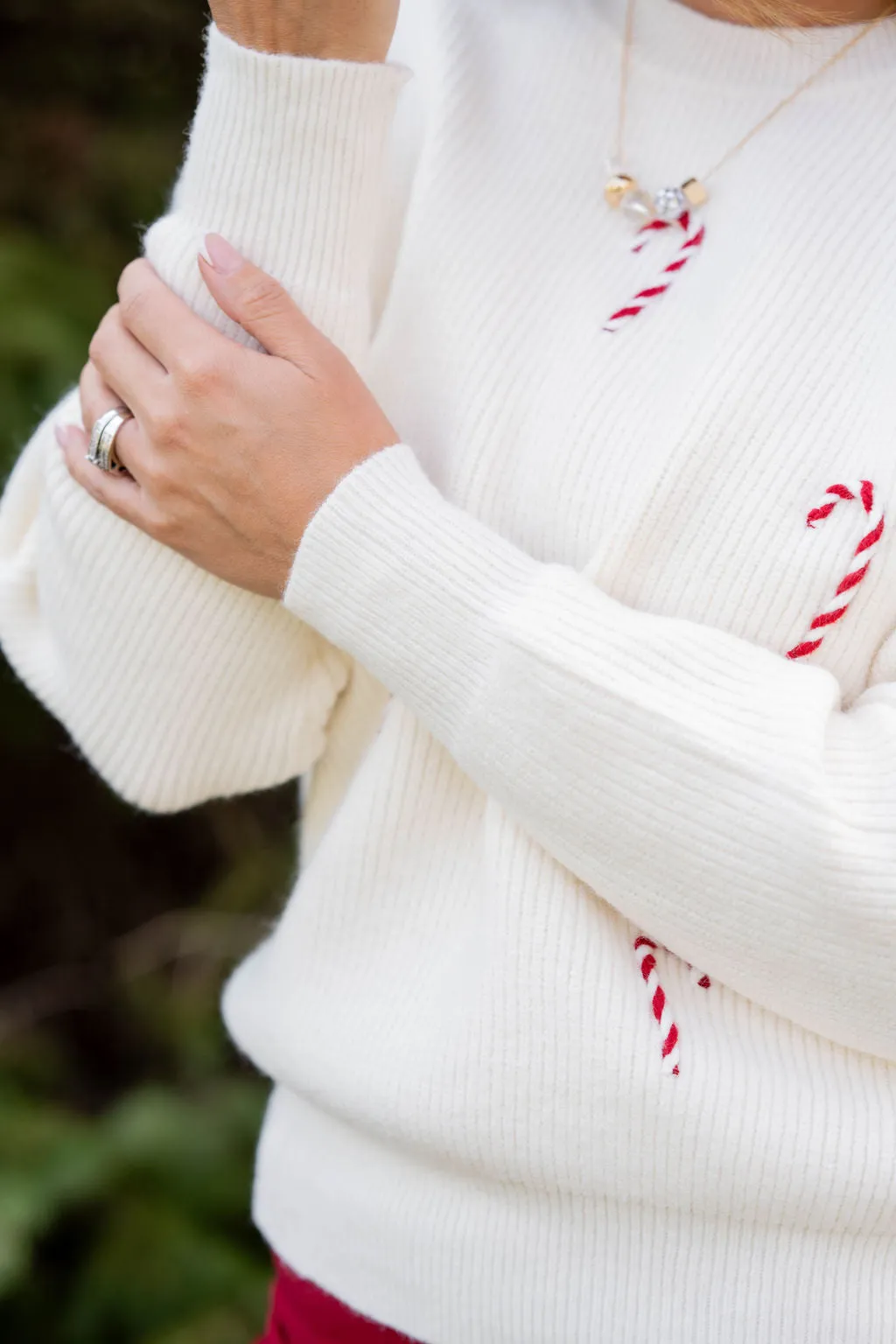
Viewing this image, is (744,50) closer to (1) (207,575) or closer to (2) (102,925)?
(1) (207,575)

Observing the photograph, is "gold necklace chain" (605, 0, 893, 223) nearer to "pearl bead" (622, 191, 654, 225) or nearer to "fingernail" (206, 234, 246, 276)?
"pearl bead" (622, 191, 654, 225)

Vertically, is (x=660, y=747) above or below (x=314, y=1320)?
above

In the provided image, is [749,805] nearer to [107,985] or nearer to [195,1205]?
[195,1205]

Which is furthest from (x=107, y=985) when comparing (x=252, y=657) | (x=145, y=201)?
(x=252, y=657)

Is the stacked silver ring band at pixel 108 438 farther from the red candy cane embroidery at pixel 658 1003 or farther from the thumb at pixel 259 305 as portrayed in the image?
the red candy cane embroidery at pixel 658 1003

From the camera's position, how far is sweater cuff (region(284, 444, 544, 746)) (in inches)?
32.1

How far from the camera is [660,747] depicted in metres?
0.77

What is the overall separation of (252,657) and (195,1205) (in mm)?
1154

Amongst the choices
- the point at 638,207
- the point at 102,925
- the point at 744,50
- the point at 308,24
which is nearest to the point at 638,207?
the point at 638,207

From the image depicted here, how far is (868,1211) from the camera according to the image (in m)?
0.84

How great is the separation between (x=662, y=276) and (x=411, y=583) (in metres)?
0.28

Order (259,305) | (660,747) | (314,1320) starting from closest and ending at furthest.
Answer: (660,747)
(259,305)
(314,1320)

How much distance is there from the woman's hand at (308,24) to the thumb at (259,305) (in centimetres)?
14

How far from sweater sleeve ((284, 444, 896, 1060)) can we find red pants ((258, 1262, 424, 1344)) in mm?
401
